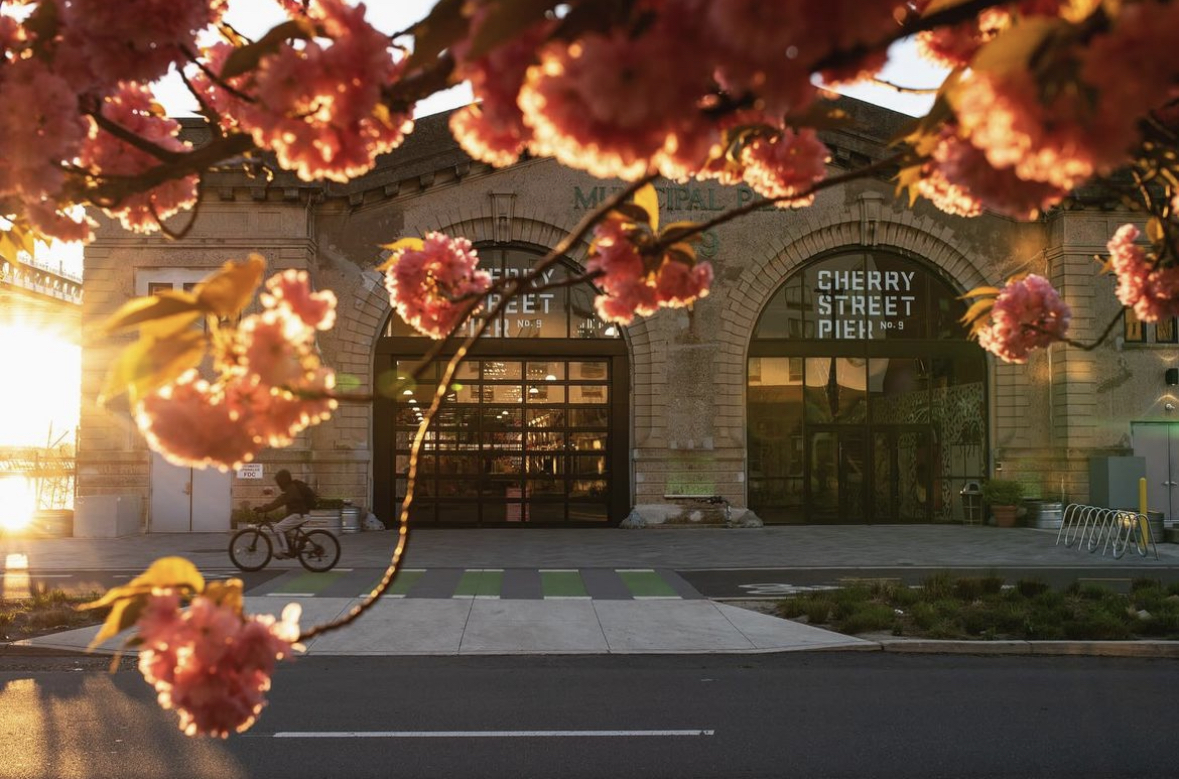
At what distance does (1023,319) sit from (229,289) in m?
2.62

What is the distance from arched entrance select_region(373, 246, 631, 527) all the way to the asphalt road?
15464 millimetres

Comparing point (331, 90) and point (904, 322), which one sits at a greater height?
point (904, 322)

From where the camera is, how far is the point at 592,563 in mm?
17531

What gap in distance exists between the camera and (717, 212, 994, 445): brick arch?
1012 inches

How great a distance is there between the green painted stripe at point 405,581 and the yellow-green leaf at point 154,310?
12.3 meters

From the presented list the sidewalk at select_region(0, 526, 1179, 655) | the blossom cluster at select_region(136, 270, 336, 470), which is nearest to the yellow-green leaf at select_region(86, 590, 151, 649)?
the blossom cluster at select_region(136, 270, 336, 470)

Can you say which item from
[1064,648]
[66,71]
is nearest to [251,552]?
[1064,648]

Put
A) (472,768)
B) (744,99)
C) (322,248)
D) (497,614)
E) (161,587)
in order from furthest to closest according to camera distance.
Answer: (322,248)
(497,614)
(472,768)
(161,587)
(744,99)

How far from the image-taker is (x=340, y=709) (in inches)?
311

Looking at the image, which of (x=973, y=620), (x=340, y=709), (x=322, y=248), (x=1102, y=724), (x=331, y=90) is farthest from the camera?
(x=322, y=248)

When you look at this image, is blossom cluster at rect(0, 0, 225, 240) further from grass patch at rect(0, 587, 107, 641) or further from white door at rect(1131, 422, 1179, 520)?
white door at rect(1131, 422, 1179, 520)

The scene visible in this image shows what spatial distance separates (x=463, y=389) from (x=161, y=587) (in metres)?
24.4

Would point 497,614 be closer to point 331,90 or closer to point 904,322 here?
point 331,90

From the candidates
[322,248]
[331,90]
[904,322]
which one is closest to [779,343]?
[904,322]
